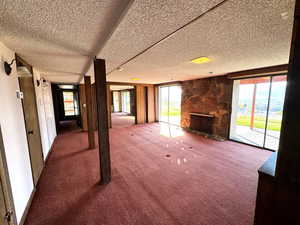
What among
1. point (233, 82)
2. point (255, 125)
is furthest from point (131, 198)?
point (255, 125)

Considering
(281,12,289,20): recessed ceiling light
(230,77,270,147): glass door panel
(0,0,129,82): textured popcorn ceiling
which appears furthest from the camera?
(230,77,270,147): glass door panel

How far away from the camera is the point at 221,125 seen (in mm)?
4695

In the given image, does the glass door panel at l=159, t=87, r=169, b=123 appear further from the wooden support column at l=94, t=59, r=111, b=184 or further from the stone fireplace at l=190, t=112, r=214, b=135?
the wooden support column at l=94, t=59, r=111, b=184

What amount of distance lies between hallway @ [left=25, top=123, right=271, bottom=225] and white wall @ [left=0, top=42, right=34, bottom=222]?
1.09 feet

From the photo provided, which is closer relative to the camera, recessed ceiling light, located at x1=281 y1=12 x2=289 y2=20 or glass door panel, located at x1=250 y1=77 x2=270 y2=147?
recessed ceiling light, located at x1=281 y1=12 x2=289 y2=20

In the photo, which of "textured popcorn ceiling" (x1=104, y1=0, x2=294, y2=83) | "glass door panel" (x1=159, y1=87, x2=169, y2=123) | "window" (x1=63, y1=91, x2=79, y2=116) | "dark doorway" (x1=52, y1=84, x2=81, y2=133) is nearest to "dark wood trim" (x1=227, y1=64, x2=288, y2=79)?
"textured popcorn ceiling" (x1=104, y1=0, x2=294, y2=83)

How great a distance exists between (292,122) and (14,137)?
277cm

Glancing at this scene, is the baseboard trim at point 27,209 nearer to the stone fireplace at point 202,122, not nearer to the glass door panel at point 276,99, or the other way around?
the stone fireplace at point 202,122

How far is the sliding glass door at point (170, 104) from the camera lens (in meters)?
6.71

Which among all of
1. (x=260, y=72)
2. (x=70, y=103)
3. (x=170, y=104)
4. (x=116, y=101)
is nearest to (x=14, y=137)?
(x=260, y=72)

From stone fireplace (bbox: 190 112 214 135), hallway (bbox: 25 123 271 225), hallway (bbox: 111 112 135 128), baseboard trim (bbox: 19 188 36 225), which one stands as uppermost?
stone fireplace (bbox: 190 112 214 135)

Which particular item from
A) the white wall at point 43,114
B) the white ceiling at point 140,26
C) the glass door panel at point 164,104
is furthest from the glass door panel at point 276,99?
the white wall at point 43,114

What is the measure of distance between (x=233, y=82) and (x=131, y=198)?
453 centimetres

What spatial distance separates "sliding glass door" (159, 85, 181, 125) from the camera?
6.71 meters
